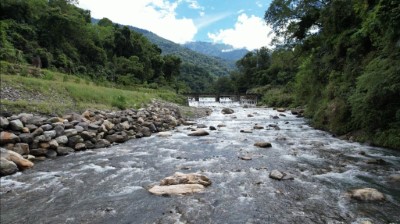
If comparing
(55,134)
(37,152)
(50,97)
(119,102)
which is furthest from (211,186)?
(119,102)

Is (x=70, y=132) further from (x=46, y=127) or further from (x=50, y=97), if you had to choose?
(x=50, y=97)

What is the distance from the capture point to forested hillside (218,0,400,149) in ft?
37.3

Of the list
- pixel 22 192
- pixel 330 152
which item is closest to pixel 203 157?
pixel 330 152

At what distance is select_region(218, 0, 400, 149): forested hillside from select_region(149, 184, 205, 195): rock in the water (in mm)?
8046

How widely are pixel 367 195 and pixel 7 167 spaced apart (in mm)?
9128

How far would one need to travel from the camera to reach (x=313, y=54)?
23.8m

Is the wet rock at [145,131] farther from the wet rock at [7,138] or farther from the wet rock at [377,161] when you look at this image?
the wet rock at [377,161]

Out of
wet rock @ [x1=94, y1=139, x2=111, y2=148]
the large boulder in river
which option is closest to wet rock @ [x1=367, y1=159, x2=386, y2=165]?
the large boulder in river

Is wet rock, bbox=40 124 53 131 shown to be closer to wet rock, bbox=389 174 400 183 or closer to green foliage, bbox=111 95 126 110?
green foliage, bbox=111 95 126 110

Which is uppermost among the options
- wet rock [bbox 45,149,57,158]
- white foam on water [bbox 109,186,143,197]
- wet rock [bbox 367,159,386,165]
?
wet rock [bbox 367,159,386,165]

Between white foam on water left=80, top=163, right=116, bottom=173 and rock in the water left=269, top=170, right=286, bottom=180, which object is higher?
rock in the water left=269, top=170, right=286, bottom=180

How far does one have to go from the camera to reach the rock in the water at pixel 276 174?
26.2 ft

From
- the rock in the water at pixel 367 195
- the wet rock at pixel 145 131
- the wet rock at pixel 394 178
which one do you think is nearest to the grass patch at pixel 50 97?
the wet rock at pixel 145 131

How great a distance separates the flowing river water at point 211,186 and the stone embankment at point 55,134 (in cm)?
58
